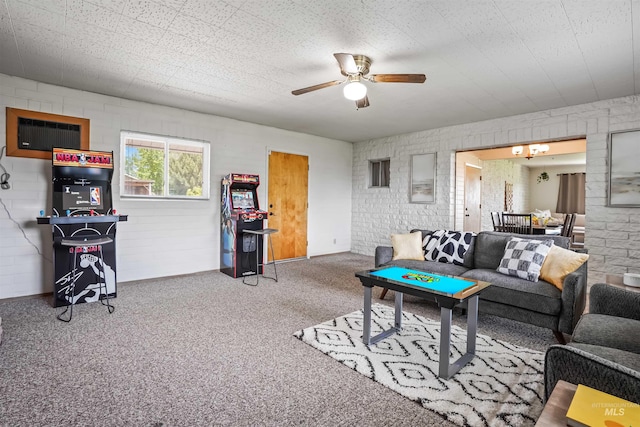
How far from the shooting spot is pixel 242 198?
514cm

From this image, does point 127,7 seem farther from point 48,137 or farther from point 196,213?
point 196,213

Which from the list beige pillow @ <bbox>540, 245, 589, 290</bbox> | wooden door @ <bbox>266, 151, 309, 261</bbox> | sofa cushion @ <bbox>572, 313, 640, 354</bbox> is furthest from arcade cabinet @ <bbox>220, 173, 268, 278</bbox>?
sofa cushion @ <bbox>572, 313, 640, 354</bbox>

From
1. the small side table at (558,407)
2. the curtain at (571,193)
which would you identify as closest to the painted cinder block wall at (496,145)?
the small side table at (558,407)

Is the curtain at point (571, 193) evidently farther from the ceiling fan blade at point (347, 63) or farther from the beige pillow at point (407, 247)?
the ceiling fan blade at point (347, 63)

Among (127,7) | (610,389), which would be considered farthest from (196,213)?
(610,389)

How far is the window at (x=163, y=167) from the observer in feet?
14.8

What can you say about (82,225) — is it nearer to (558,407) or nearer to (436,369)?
(436,369)

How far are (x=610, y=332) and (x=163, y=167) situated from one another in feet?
16.7

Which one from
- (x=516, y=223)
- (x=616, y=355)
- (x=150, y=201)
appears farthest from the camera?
(x=516, y=223)

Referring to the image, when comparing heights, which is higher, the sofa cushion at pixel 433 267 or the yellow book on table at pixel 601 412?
the yellow book on table at pixel 601 412

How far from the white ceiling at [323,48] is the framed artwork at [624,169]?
1.91ft

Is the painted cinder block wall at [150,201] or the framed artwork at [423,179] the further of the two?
the framed artwork at [423,179]

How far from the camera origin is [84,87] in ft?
12.9

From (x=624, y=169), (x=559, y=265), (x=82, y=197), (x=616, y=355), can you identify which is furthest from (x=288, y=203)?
(x=616, y=355)
